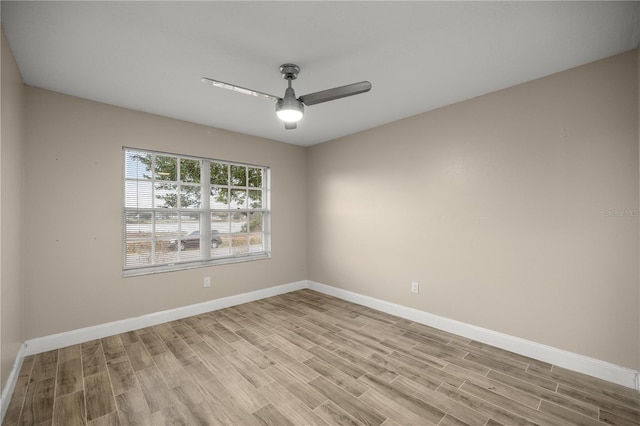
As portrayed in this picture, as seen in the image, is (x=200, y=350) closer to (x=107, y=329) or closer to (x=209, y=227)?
(x=107, y=329)

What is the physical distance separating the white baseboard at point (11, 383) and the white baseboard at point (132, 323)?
0.52ft

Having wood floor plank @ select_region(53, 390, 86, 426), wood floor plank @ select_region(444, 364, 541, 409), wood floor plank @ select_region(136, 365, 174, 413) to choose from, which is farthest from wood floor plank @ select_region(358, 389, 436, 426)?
wood floor plank @ select_region(53, 390, 86, 426)

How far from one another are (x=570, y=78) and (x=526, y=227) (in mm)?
1361

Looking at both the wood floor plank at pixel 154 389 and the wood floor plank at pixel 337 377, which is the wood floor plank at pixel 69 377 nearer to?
the wood floor plank at pixel 154 389

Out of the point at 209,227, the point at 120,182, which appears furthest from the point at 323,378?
the point at 120,182

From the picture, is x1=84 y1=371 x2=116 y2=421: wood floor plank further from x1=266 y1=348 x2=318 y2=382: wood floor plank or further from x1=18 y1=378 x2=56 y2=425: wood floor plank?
x1=266 y1=348 x2=318 y2=382: wood floor plank

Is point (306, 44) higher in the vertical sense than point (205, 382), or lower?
higher

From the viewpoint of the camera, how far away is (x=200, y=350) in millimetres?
2830

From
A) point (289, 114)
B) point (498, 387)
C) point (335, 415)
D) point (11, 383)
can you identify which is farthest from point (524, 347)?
point (11, 383)

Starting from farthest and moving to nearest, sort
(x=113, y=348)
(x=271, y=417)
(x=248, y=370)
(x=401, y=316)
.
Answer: (x=401, y=316) → (x=113, y=348) → (x=248, y=370) → (x=271, y=417)

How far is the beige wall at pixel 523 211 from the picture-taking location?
227cm

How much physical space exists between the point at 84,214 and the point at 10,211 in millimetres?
847

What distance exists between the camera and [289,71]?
2369mm

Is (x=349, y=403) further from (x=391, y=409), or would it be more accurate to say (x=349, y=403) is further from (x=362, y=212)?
(x=362, y=212)
